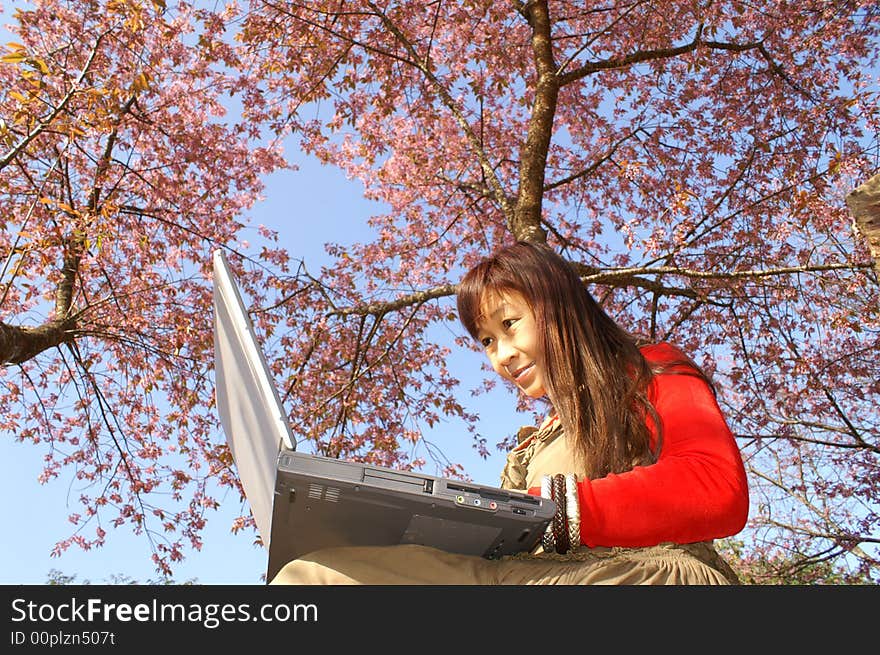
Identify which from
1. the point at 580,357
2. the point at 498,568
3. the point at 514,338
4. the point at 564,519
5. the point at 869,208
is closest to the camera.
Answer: the point at 564,519

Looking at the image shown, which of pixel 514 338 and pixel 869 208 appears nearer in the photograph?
pixel 514 338

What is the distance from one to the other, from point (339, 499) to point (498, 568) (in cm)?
44

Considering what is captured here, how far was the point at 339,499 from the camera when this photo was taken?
112cm

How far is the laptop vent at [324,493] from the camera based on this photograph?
3.59 ft

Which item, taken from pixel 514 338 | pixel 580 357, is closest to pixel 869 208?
pixel 580 357

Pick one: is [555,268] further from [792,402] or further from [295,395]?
[792,402]

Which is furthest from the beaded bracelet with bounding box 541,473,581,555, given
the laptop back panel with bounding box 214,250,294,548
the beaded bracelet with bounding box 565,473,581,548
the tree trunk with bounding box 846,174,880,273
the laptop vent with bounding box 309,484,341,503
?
the tree trunk with bounding box 846,174,880,273

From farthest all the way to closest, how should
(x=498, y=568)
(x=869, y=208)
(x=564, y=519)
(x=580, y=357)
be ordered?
(x=869, y=208) < (x=580, y=357) < (x=498, y=568) < (x=564, y=519)

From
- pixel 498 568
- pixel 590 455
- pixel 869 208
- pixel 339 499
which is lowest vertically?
pixel 498 568

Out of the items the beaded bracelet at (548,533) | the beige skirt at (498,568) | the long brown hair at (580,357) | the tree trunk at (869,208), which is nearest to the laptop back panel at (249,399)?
the beige skirt at (498,568)

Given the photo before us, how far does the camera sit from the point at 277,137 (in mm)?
7664

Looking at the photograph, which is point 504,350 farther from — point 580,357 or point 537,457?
point 537,457

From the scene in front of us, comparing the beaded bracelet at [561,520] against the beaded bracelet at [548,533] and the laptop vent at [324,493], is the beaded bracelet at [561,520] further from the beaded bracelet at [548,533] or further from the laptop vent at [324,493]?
the laptop vent at [324,493]

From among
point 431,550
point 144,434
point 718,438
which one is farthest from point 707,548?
point 144,434
